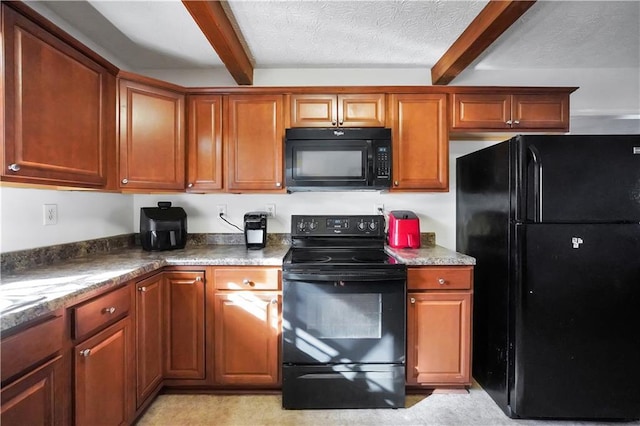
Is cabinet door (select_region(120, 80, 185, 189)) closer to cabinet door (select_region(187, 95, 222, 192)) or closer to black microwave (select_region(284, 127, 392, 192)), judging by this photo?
cabinet door (select_region(187, 95, 222, 192))

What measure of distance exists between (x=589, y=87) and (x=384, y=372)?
8.88ft

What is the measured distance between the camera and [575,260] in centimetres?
158

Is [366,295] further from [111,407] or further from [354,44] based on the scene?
[354,44]

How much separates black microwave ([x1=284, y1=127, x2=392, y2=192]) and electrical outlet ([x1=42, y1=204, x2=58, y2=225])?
1.34 metres

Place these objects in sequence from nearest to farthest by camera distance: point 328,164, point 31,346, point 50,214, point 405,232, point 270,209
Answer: point 31,346 → point 50,214 → point 328,164 → point 405,232 → point 270,209

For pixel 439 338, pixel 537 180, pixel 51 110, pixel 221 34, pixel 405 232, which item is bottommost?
pixel 439 338

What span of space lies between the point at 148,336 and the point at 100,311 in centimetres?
47

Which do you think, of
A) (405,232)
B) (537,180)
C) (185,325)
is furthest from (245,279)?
(537,180)

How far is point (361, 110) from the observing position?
83.7 inches

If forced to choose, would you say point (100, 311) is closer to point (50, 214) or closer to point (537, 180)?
point (50, 214)

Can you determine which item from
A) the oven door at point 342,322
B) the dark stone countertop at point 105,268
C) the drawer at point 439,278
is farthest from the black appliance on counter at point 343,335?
the dark stone countertop at point 105,268

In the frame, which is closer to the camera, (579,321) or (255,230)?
(579,321)

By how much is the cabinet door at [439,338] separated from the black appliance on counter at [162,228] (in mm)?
1661

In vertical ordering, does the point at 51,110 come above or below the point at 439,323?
above
